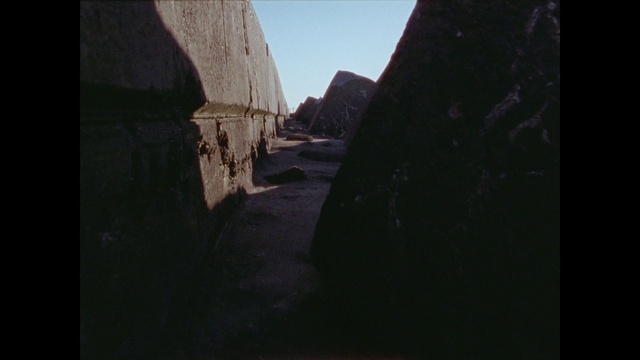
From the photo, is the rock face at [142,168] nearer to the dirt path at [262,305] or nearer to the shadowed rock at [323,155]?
the dirt path at [262,305]

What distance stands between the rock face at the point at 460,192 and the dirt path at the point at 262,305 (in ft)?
0.43

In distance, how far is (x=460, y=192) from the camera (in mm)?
1552

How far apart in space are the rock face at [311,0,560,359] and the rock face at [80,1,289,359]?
1.75 feet

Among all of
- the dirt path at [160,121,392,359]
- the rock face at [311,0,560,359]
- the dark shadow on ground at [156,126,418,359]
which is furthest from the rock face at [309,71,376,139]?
the rock face at [311,0,560,359]

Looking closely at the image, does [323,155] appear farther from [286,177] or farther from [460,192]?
[460,192]

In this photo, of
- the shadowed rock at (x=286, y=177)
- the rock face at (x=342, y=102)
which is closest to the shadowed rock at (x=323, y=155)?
the shadowed rock at (x=286, y=177)

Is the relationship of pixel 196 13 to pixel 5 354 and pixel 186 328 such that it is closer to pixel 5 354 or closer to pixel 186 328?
pixel 186 328

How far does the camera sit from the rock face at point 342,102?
34.8 ft

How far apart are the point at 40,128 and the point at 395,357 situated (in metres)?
1.12

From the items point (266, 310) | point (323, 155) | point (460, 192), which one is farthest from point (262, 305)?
point (323, 155)

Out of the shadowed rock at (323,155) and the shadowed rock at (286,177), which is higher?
the shadowed rock at (323,155)

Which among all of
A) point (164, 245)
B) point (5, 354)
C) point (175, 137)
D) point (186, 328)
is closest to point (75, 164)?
point (5, 354)

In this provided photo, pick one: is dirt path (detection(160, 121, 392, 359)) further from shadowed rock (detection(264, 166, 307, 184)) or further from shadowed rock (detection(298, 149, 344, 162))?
shadowed rock (detection(298, 149, 344, 162))

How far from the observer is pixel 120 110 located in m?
1.35
